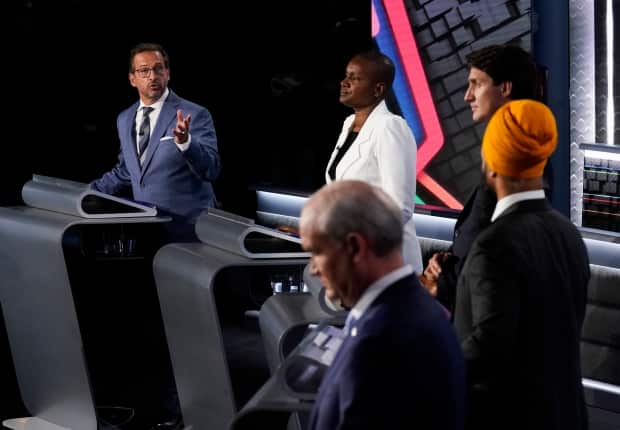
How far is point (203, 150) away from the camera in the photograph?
13.3 feet

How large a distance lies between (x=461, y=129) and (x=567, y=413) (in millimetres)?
3724

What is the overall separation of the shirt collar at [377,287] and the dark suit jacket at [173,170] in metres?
2.44

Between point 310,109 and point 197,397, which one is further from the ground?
point 310,109

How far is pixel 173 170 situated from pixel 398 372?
8.81ft

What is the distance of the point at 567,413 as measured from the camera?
6.89 ft

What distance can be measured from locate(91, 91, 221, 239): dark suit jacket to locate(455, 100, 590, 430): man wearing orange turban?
6.99ft

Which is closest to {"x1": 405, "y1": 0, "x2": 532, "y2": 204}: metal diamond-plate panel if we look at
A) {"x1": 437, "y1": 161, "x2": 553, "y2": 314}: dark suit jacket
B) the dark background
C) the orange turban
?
Result: the dark background

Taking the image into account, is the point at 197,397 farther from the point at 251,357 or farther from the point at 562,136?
the point at 562,136

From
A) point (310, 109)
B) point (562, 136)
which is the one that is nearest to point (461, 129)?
point (562, 136)

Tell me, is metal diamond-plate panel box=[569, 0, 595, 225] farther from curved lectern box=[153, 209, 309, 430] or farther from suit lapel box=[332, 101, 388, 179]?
curved lectern box=[153, 209, 309, 430]

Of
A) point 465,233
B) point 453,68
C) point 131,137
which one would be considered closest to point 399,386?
point 465,233

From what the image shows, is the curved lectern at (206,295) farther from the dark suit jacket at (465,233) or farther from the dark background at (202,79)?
the dark background at (202,79)

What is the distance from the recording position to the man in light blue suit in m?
4.18

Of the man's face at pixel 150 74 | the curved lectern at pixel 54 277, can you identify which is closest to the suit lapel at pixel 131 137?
the man's face at pixel 150 74
